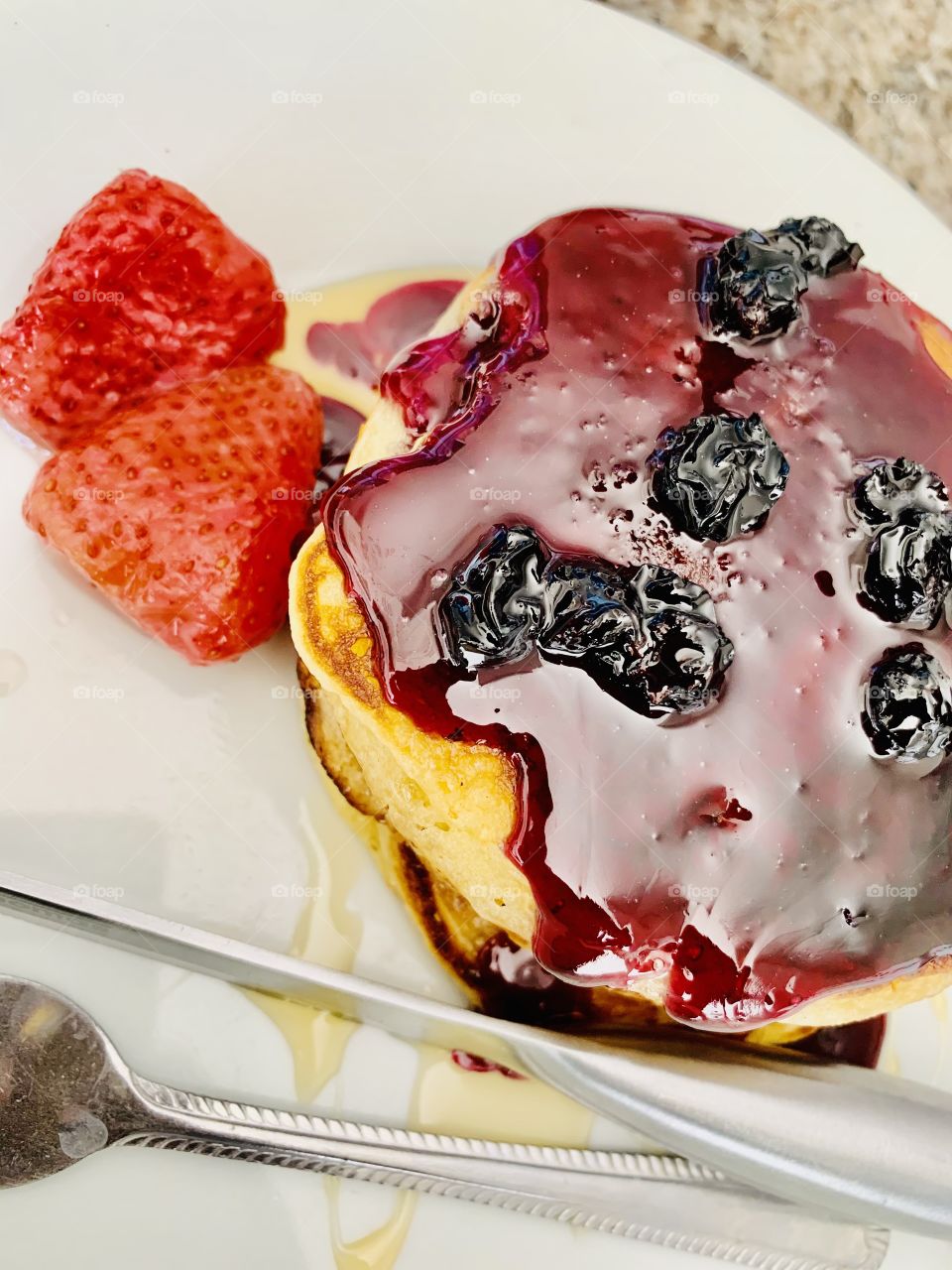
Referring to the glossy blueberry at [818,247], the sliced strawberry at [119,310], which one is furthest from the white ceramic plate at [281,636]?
the glossy blueberry at [818,247]

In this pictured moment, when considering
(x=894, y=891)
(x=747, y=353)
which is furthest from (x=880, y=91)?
(x=894, y=891)

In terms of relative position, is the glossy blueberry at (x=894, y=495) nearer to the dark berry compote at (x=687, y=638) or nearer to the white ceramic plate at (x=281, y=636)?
the dark berry compote at (x=687, y=638)

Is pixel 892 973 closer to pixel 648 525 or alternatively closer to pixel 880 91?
pixel 648 525

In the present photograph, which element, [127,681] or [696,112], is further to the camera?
[696,112]

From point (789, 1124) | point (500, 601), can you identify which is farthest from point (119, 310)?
point (789, 1124)

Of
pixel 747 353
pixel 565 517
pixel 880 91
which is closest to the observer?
pixel 565 517

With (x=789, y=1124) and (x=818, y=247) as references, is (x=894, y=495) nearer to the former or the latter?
(x=818, y=247)

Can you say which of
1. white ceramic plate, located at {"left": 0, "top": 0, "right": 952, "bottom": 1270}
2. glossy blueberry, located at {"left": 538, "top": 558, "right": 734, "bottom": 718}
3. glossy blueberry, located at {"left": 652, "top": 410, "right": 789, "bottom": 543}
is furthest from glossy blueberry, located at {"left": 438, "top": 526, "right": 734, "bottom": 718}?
white ceramic plate, located at {"left": 0, "top": 0, "right": 952, "bottom": 1270}
